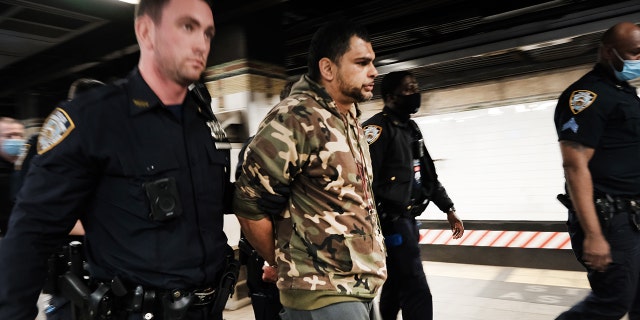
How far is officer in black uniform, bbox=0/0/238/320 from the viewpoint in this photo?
3.43ft

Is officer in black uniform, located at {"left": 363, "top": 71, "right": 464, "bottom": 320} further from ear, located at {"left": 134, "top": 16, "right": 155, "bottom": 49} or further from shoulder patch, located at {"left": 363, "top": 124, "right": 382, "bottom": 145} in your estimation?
ear, located at {"left": 134, "top": 16, "right": 155, "bottom": 49}

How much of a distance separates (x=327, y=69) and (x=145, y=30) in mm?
647

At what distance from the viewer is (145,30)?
1.21 m

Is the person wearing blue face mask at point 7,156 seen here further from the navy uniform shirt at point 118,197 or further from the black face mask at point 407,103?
the black face mask at point 407,103

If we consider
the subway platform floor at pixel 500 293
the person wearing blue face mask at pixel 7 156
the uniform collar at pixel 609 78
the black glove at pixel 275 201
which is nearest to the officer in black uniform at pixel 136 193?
the black glove at pixel 275 201

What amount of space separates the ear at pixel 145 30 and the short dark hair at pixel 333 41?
61 centimetres

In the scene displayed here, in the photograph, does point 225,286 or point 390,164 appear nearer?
point 225,286

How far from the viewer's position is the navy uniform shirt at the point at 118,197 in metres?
1.03

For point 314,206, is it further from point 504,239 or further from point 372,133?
point 504,239

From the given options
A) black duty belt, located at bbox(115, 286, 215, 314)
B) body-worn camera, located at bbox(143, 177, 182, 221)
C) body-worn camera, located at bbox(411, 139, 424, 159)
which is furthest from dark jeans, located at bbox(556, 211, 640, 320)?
body-worn camera, located at bbox(143, 177, 182, 221)

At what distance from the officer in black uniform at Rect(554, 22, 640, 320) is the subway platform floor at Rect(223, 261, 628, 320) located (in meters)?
1.67

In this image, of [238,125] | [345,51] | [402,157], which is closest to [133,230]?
[345,51]

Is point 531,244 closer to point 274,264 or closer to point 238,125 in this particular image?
point 238,125

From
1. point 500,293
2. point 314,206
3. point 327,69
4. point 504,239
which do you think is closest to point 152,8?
point 327,69
